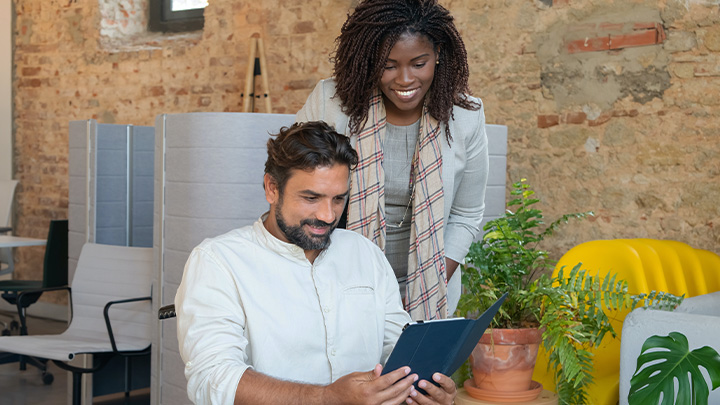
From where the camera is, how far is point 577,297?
238 centimetres

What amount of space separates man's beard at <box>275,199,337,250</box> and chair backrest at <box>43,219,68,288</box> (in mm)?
3759

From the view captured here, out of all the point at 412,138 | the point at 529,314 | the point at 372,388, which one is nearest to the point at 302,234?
the point at 372,388

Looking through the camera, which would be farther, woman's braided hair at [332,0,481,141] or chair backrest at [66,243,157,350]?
chair backrest at [66,243,157,350]

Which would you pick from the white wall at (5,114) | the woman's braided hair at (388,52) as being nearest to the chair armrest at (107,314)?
the woman's braided hair at (388,52)

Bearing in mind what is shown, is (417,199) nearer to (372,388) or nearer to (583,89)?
(372,388)

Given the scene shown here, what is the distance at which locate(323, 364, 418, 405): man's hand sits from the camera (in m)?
1.43

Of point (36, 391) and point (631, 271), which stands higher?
point (631, 271)

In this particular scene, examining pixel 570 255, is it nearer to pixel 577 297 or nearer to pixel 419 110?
pixel 577 297

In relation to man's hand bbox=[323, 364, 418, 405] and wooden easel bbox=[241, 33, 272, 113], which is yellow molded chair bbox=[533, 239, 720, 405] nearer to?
man's hand bbox=[323, 364, 418, 405]

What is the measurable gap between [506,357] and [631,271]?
0.94m

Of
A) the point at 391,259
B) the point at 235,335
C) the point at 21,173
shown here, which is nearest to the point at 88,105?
the point at 21,173

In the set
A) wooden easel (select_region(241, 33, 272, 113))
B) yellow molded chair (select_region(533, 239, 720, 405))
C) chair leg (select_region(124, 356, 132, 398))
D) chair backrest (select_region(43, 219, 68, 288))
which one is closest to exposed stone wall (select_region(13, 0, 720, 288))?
wooden easel (select_region(241, 33, 272, 113))

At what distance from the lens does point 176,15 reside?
616 centimetres

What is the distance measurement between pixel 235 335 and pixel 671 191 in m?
2.59
